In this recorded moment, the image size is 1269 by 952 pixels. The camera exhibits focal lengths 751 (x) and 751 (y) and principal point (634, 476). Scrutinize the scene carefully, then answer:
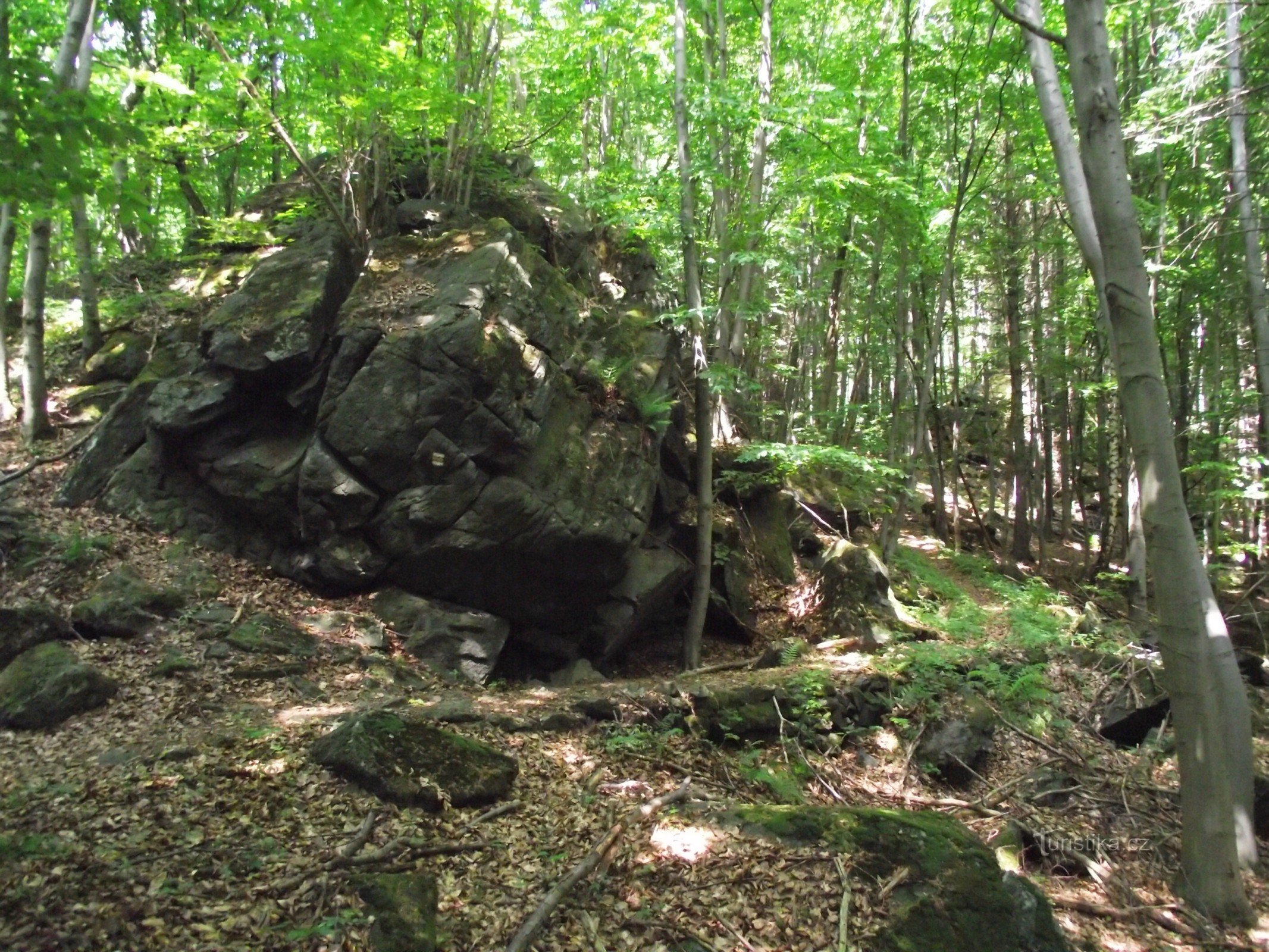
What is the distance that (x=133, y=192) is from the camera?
442 cm

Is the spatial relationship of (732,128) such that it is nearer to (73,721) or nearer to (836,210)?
(836,210)

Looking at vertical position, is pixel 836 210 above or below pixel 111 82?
below

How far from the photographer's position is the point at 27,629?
6984mm

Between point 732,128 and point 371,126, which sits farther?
point 732,128

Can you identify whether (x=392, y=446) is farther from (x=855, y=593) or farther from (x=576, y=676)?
(x=855, y=593)

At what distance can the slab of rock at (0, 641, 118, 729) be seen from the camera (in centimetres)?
604

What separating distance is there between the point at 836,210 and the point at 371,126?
7.70 m

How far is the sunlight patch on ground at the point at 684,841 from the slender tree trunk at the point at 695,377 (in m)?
6.22

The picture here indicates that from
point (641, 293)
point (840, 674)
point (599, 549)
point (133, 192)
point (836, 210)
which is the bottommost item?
point (840, 674)

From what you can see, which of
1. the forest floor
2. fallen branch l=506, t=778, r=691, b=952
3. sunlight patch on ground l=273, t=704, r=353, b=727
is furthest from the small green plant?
fallen branch l=506, t=778, r=691, b=952

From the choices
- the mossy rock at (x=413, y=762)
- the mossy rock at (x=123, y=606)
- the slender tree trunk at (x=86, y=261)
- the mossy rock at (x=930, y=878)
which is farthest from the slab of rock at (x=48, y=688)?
the slender tree trunk at (x=86, y=261)

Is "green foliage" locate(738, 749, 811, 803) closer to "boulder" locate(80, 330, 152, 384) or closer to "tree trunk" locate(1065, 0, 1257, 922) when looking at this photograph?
"tree trunk" locate(1065, 0, 1257, 922)

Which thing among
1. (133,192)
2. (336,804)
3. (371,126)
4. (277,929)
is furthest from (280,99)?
(277,929)

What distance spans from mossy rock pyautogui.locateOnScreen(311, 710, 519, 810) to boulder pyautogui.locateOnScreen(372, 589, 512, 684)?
135 inches
